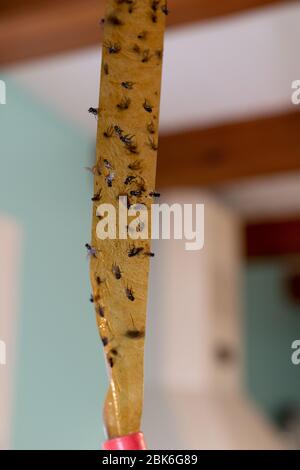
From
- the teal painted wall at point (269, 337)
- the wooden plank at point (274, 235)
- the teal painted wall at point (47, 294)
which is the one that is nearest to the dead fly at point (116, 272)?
the teal painted wall at point (47, 294)

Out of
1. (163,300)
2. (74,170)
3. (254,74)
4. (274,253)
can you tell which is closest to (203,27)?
(254,74)

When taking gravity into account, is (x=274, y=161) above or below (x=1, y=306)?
above

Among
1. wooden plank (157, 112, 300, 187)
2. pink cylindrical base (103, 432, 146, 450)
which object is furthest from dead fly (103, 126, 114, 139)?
wooden plank (157, 112, 300, 187)

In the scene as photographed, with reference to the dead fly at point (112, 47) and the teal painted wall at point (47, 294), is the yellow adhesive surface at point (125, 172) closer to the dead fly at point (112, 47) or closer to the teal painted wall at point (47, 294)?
the dead fly at point (112, 47)

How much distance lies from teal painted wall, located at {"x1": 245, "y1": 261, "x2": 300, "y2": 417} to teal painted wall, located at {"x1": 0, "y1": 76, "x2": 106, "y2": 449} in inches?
116

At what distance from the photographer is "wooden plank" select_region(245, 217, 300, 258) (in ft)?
13.3

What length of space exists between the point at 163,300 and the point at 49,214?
0.88 m

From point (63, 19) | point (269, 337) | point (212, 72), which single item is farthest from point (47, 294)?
point (269, 337)

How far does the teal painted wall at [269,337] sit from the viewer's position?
5.29 meters

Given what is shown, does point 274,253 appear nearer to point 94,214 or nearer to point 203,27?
point 203,27

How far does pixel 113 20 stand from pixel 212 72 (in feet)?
6.56

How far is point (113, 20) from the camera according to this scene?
0.90 feet

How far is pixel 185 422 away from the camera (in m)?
2.87

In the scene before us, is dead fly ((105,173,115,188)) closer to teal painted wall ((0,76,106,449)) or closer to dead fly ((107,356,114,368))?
dead fly ((107,356,114,368))
